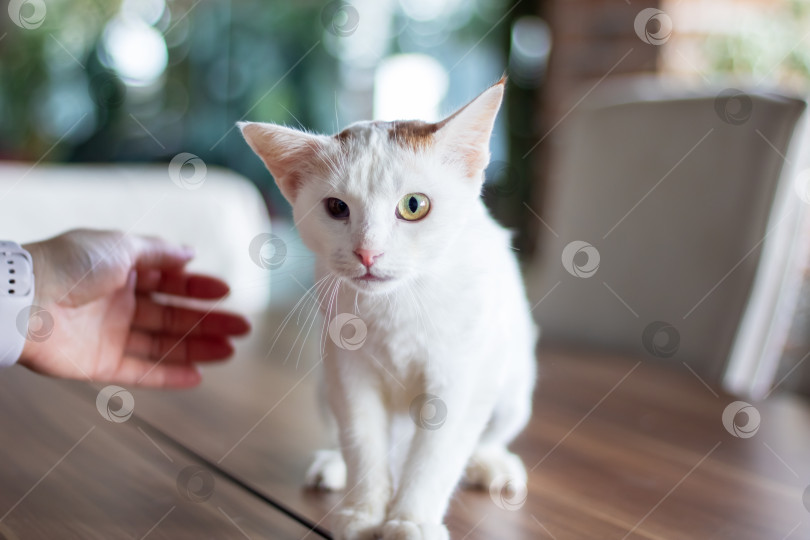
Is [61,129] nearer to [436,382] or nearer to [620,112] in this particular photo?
[620,112]

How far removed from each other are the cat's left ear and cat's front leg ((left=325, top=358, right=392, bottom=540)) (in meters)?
0.33

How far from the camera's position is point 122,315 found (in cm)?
138

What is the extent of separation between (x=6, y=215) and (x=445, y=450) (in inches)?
75.9

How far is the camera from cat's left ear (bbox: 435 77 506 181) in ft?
2.78

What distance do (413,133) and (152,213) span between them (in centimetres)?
181

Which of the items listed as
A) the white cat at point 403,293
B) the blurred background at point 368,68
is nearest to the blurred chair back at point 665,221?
the blurred background at point 368,68

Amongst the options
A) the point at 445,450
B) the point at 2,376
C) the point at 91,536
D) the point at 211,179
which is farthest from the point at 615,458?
the point at 211,179

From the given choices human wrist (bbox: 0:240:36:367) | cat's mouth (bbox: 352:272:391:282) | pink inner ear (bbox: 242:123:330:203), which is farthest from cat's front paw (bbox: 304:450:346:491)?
human wrist (bbox: 0:240:36:367)

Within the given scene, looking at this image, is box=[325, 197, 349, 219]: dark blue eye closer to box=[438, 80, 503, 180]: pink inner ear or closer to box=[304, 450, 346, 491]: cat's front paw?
box=[438, 80, 503, 180]: pink inner ear

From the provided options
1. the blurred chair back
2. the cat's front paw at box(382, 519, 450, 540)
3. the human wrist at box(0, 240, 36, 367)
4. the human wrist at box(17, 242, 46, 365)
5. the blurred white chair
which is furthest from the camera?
the blurred white chair

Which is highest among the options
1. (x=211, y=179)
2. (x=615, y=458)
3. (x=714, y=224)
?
(x=714, y=224)

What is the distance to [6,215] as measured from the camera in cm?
214

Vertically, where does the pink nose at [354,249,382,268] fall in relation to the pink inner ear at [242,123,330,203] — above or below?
below

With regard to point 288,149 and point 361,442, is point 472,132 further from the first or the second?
point 361,442
